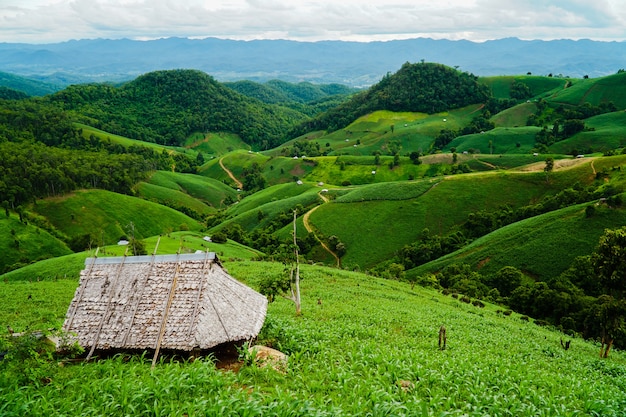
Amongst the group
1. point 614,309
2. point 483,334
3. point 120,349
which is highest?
point 120,349

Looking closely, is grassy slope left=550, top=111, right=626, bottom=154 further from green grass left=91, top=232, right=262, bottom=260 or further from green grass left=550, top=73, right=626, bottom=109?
green grass left=91, top=232, right=262, bottom=260

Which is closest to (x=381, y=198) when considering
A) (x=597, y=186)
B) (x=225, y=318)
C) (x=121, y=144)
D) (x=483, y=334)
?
(x=597, y=186)

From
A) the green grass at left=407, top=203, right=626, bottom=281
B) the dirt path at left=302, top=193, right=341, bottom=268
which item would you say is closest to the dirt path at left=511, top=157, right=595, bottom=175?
the green grass at left=407, top=203, right=626, bottom=281

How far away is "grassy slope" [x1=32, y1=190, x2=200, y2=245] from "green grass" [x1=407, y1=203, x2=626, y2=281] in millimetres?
71253

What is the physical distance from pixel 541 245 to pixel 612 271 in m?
39.3

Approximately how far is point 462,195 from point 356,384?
86132 mm

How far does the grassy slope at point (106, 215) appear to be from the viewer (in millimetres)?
99938

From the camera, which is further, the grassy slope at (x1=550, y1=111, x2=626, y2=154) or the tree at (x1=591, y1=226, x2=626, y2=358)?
the grassy slope at (x1=550, y1=111, x2=626, y2=154)

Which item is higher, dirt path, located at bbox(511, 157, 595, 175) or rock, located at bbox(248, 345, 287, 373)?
dirt path, located at bbox(511, 157, 595, 175)

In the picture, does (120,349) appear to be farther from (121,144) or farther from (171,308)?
(121,144)

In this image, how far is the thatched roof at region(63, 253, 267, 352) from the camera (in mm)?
16656

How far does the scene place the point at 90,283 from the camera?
18594 millimetres

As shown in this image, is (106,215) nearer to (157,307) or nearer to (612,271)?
(157,307)

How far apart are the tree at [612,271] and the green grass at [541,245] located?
33.5 metres
